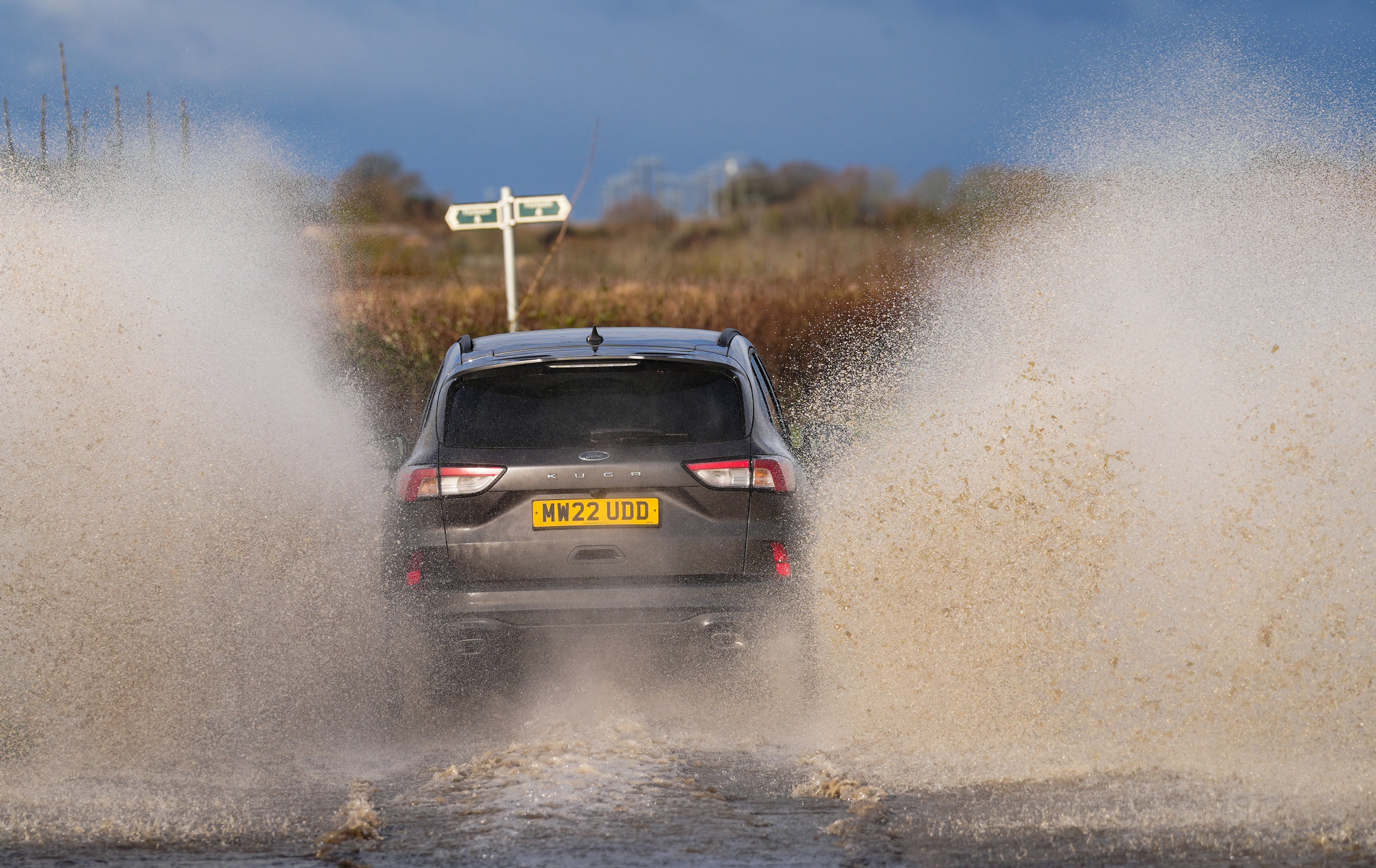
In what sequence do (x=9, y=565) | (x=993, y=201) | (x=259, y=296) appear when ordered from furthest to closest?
(x=993, y=201) → (x=259, y=296) → (x=9, y=565)

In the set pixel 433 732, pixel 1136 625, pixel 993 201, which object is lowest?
pixel 433 732

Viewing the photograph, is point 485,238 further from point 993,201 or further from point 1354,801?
point 1354,801

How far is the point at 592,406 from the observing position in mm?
5598

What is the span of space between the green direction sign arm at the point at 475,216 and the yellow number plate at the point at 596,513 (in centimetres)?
872

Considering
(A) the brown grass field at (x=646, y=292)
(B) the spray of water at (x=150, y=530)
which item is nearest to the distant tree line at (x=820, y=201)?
(A) the brown grass field at (x=646, y=292)

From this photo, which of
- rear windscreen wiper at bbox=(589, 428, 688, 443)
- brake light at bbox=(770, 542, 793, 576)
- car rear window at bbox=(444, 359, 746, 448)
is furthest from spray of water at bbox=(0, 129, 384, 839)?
brake light at bbox=(770, 542, 793, 576)

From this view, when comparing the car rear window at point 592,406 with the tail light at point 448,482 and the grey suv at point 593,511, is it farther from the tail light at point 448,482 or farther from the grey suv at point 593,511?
the tail light at point 448,482

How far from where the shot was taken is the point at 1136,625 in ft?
17.9

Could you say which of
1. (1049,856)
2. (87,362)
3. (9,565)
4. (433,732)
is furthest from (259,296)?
(1049,856)

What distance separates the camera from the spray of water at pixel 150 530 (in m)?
5.31

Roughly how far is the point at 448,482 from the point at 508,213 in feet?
28.2

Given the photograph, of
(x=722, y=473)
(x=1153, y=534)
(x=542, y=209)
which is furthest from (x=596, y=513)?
(x=542, y=209)

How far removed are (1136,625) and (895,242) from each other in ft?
43.4

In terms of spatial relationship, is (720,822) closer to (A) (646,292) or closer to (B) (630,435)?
(B) (630,435)
